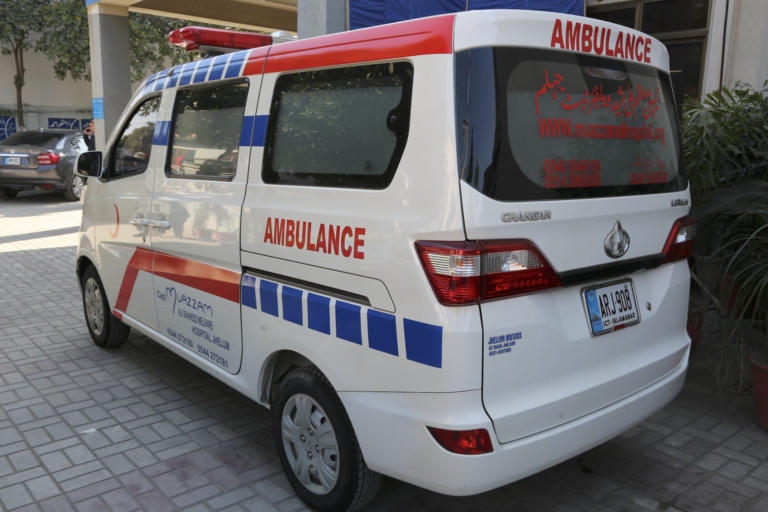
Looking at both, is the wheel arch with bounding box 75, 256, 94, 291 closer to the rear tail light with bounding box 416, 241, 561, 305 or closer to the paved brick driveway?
the paved brick driveway

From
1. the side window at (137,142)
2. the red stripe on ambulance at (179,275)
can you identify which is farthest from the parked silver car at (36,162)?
the red stripe on ambulance at (179,275)

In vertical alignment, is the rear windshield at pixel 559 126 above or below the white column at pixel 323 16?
below

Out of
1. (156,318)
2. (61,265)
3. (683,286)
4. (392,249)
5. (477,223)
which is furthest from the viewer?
(61,265)

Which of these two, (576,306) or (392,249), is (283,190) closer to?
(392,249)

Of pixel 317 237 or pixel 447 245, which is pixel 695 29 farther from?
pixel 447 245

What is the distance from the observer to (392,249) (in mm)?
2430

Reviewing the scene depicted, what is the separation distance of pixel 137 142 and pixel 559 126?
289 cm

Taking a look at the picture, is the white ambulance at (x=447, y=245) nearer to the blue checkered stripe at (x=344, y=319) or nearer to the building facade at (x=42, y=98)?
the blue checkered stripe at (x=344, y=319)

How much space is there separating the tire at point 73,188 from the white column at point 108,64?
0.89 m

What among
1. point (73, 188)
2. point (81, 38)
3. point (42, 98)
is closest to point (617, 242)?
point (73, 188)

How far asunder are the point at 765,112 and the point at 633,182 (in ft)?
7.47

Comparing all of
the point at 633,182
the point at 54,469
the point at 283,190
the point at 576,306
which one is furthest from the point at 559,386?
the point at 54,469

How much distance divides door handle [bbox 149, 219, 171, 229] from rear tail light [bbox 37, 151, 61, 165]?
1118 cm

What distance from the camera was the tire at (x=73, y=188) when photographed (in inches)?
560
